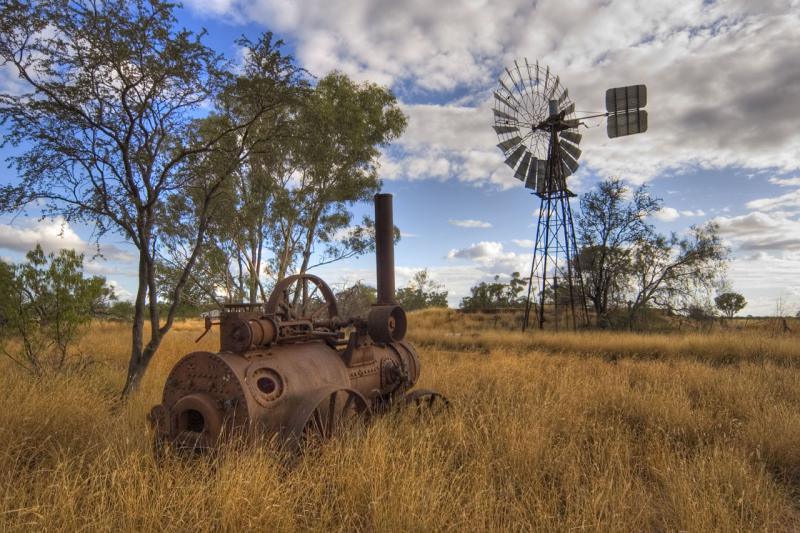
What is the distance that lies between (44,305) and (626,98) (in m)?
20.1

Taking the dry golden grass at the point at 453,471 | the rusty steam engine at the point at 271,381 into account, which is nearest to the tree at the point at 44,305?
the dry golden grass at the point at 453,471

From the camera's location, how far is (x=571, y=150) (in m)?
21.6

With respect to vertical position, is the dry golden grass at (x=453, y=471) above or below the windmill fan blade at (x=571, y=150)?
below

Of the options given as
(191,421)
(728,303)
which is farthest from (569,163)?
(191,421)

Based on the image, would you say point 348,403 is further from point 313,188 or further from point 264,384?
point 313,188

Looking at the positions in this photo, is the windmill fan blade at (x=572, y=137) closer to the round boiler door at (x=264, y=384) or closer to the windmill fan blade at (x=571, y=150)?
the windmill fan blade at (x=571, y=150)

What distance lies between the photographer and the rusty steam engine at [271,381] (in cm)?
408

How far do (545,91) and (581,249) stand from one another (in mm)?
8064

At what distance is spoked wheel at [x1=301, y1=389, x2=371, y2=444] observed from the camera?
14.3 ft

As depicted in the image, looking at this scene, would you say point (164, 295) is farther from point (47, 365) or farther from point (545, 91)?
point (545, 91)

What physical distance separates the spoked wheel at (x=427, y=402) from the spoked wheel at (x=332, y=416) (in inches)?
43.1

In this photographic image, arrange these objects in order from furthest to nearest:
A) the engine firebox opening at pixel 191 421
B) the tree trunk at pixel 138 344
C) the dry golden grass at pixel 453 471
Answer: the tree trunk at pixel 138 344 → the engine firebox opening at pixel 191 421 → the dry golden grass at pixel 453 471

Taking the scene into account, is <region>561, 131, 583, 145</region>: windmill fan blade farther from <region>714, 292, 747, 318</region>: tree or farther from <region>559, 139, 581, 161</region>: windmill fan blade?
<region>714, 292, 747, 318</region>: tree

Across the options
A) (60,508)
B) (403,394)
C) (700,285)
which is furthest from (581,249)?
(60,508)
